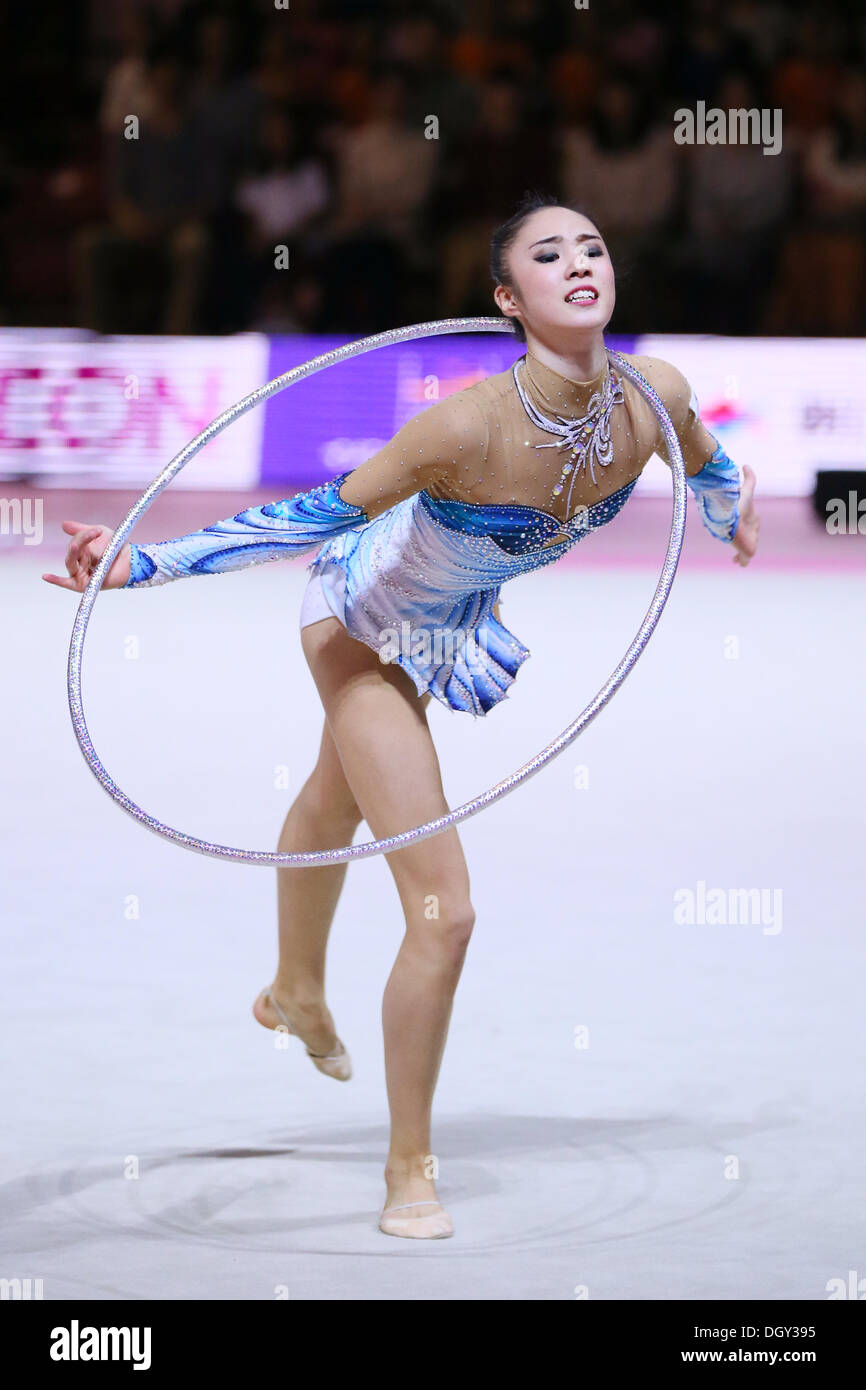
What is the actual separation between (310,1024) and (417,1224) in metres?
0.61

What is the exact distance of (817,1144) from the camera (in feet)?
11.5

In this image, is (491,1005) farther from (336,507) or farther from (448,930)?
(336,507)

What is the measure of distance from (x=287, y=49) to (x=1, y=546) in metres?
3.98

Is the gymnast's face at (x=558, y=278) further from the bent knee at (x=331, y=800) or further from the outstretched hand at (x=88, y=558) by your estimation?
the bent knee at (x=331, y=800)

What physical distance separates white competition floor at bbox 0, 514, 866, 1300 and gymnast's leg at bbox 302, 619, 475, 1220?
0.52 feet

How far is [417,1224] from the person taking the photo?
3.17 m

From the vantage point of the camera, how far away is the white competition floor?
10.2ft

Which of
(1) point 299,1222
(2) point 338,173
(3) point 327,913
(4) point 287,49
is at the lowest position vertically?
(1) point 299,1222

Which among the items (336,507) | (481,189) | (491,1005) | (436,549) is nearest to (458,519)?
(436,549)

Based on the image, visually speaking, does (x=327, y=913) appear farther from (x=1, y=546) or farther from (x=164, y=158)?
(x=164, y=158)

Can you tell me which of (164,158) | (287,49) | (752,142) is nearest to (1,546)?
(164,158)

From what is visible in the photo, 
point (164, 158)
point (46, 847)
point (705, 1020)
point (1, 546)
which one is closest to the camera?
point (705, 1020)

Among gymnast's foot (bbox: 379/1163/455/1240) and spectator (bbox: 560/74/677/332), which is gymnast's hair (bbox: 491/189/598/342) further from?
spectator (bbox: 560/74/677/332)

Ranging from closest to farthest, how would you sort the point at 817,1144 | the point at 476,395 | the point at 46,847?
the point at 476,395 → the point at 817,1144 → the point at 46,847
